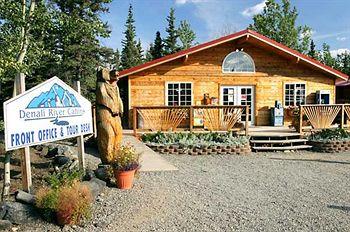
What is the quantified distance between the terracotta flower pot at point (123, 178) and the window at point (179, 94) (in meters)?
8.73

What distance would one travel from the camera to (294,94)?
1477cm

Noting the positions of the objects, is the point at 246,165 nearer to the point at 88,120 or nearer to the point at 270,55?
the point at 88,120

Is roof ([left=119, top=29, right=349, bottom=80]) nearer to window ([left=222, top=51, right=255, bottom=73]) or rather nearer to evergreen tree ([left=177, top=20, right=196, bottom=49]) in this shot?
window ([left=222, top=51, right=255, bottom=73])

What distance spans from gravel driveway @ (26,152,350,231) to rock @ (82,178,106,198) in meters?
0.12

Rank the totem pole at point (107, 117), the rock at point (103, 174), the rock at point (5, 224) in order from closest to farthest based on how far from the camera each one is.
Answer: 1. the rock at point (5, 224)
2. the rock at point (103, 174)
3. the totem pole at point (107, 117)

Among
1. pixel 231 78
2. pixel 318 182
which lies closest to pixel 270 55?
pixel 231 78

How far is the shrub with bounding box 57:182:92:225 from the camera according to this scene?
381 cm

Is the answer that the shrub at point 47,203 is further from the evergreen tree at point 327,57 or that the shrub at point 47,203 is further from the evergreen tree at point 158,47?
the evergreen tree at point 327,57

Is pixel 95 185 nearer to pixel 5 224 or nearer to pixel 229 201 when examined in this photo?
pixel 5 224

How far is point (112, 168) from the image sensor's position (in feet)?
17.9

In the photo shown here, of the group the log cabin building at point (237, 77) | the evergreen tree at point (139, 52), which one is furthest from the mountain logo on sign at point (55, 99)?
the evergreen tree at point (139, 52)

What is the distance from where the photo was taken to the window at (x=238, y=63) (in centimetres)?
1428

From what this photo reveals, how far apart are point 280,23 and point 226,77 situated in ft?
86.7

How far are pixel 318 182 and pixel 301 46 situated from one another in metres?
35.2
